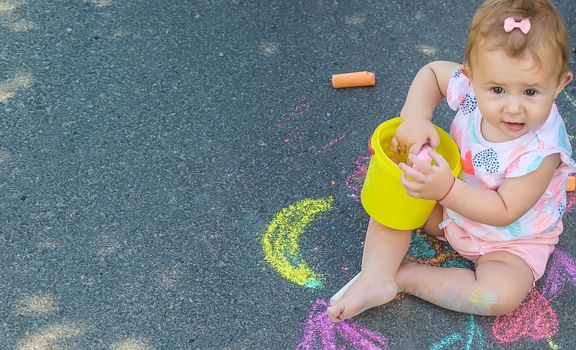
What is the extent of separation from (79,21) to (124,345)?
1.54 meters

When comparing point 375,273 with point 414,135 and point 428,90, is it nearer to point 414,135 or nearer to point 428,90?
point 414,135

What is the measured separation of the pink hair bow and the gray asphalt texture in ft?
2.75

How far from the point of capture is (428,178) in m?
1.89

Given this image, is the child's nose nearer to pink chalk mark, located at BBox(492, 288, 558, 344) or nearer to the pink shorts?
the pink shorts

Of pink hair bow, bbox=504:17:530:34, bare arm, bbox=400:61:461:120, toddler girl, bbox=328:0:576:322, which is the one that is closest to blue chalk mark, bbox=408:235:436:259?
toddler girl, bbox=328:0:576:322

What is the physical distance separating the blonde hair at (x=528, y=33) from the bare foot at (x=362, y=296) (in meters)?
0.72

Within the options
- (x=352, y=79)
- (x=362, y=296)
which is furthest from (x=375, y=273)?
(x=352, y=79)

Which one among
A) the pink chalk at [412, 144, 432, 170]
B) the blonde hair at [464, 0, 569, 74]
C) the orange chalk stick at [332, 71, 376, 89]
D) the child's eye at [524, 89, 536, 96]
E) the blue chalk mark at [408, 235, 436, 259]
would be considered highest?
the blonde hair at [464, 0, 569, 74]

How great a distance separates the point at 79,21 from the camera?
3053 mm

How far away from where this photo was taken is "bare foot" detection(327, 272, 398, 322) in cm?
204

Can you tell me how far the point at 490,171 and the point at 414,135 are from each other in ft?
0.78

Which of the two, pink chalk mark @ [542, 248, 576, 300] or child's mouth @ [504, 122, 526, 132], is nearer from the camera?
child's mouth @ [504, 122, 526, 132]

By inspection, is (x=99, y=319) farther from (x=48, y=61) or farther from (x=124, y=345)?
(x=48, y=61)

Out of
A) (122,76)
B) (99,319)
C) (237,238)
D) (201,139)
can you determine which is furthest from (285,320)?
(122,76)
